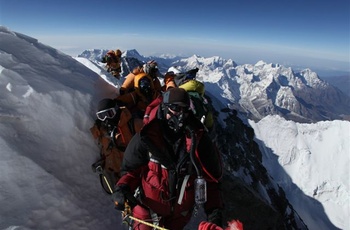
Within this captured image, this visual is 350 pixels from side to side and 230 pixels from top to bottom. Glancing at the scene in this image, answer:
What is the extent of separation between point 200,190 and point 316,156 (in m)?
192

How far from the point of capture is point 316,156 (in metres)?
177

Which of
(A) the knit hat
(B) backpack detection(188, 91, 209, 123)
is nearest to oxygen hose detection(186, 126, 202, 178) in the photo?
(A) the knit hat

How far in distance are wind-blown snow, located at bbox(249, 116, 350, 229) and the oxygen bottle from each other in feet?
488

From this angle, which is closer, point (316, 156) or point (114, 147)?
point (114, 147)

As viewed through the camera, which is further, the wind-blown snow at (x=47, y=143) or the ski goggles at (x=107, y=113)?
the ski goggles at (x=107, y=113)

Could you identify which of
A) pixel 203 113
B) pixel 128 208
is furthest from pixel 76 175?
pixel 203 113

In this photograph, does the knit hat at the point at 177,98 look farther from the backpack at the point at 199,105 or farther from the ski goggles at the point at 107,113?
the backpack at the point at 199,105

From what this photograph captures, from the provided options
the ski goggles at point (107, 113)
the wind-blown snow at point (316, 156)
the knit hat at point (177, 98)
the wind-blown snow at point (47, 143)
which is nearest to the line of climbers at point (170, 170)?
the knit hat at point (177, 98)

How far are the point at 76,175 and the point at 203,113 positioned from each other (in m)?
4.11

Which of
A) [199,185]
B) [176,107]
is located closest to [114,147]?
[176,107]

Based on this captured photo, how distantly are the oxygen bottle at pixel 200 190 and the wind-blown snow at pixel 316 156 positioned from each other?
149 meters

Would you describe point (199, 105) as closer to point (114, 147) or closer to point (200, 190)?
point (114, 147)

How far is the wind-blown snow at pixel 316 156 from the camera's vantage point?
15638 centimetres

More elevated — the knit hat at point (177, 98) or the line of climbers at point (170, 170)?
the knit hat at point (177, 98)
